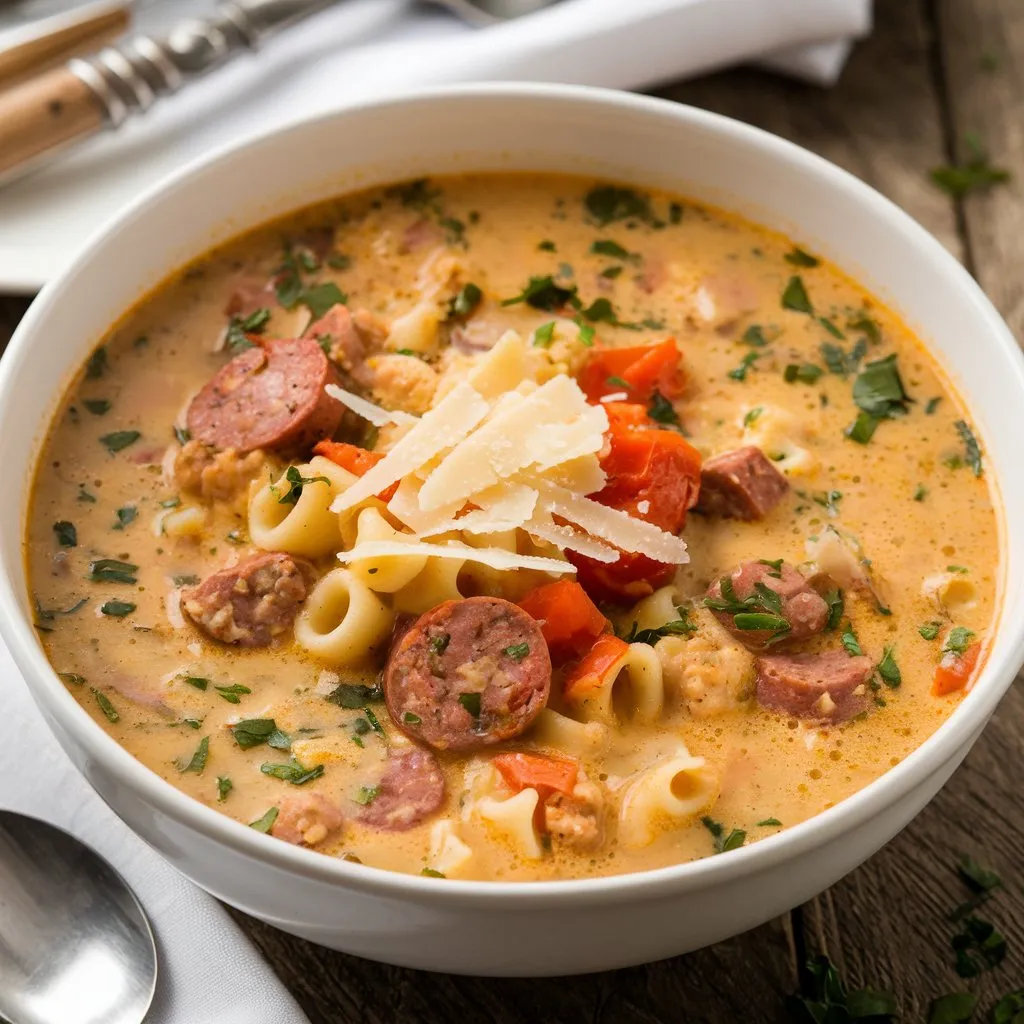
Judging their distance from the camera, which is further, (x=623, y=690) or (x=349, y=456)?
(x=349, y=456)

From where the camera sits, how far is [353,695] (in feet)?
11.0

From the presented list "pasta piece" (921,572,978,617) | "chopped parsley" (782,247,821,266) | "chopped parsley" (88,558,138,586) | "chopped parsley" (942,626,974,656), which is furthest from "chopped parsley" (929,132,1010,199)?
"chopped parsley" (88,558,138,586)

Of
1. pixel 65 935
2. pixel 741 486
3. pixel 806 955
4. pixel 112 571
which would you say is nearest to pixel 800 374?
pixel 741 486

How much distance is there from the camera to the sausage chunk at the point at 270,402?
3744 millimetres

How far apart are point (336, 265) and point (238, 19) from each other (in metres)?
1.39

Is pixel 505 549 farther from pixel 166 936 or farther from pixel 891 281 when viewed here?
pixel 891 281

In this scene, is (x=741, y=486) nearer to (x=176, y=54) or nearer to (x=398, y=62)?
(x=398, y=62)

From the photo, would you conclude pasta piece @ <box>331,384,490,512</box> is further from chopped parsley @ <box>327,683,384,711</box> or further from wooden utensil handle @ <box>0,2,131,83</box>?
wooden utensil handle @ <box>0,2,131,83</box>

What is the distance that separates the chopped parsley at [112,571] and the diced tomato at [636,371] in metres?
1.28

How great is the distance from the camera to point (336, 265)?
4344 mm

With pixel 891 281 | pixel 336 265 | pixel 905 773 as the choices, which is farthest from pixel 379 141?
pixel 905 773

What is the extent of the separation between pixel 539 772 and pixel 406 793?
285 millimetres

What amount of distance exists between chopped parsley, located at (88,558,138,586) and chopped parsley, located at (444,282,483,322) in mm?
1163

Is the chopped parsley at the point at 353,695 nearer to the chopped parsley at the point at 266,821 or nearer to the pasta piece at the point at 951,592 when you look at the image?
the chopped parsley at the point at 266,821
